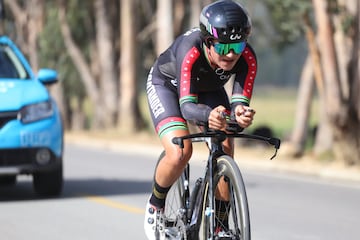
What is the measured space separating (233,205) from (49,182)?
610 cm

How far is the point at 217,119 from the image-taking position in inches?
245

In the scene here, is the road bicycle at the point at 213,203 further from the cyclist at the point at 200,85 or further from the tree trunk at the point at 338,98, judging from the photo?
the tree trunk at the point at 338,98

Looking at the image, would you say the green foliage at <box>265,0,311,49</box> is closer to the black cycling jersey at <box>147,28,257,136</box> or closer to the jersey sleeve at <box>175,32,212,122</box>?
the black cycling jersey at <box>147,28,257,136</box>

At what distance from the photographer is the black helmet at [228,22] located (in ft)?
20.8

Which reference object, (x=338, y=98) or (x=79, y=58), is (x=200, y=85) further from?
(x=79, y=58)

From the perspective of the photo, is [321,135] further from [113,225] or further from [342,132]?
[113,225]

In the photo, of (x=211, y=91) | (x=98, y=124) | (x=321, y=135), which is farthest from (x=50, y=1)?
(x=211, y=91)

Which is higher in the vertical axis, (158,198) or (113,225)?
(158,198)

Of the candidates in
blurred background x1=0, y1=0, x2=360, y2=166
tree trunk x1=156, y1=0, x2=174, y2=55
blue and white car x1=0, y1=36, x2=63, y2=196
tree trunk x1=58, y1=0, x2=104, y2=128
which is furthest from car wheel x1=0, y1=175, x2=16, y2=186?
tree trunk x1=58, y1=0, x2=104, y2=128

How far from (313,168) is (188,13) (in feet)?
75.5

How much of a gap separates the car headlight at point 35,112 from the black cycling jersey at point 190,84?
164 inches

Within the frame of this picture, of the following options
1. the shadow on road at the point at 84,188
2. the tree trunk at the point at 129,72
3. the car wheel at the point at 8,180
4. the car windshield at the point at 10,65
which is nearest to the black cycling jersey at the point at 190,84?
the car windshield at the point at 10,65

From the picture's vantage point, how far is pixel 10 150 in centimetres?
1127

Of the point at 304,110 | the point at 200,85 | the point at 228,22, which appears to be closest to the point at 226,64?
the point at 228,22
